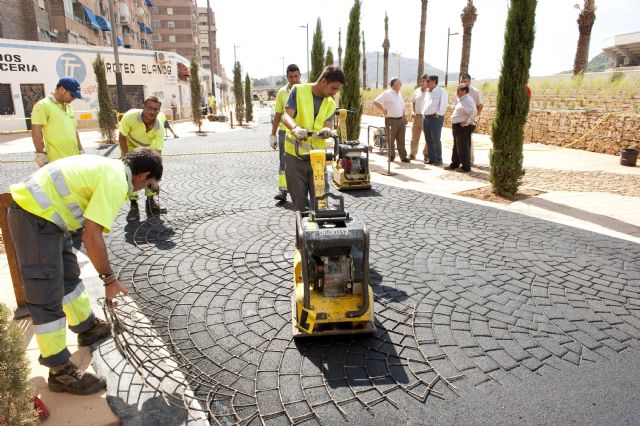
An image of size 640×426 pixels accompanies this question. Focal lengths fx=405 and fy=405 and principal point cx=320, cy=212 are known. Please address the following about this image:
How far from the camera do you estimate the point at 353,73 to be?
11164 millimetres

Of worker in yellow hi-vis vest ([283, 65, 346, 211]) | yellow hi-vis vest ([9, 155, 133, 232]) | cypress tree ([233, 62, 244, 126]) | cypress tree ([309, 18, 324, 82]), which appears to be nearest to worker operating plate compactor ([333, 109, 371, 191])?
worker in yellow hi-vis vest ([283, 65, 346, 211])

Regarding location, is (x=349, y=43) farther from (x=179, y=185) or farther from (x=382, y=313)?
(x=382, y=313)

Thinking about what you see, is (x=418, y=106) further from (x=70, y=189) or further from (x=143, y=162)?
(x=70, y=189)

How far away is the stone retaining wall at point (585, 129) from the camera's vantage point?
10.9 metres

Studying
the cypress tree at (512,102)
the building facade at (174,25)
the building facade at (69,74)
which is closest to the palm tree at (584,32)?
the cypress tree at (512,102)

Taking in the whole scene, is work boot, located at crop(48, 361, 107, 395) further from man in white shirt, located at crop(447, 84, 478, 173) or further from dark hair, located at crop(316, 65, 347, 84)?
man in white shirt, located at crop(447, 84, 478, 173)

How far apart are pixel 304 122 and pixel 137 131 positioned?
3.08 m

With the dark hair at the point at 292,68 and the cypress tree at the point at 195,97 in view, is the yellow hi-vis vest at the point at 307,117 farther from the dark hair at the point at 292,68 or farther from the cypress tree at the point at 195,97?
the cypress tree at the point at 195,97

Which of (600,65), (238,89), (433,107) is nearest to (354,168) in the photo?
(433,107)

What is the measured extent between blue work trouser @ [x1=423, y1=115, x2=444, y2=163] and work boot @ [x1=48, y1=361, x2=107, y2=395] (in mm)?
9149

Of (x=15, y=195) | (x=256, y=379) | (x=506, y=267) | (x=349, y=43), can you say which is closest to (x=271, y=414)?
(x=256, y=379)

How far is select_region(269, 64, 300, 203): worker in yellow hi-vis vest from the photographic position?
21.3ft

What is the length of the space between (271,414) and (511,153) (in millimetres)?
6471

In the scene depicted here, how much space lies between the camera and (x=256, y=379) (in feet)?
9.02
